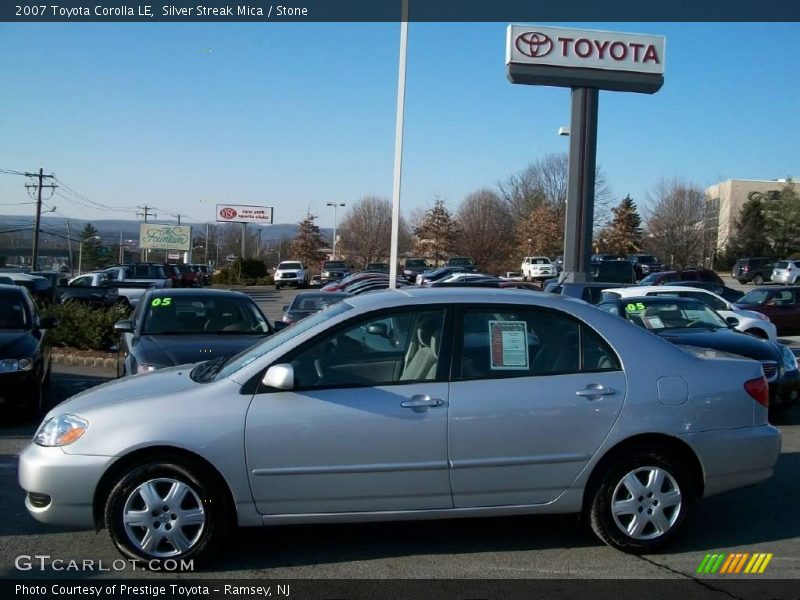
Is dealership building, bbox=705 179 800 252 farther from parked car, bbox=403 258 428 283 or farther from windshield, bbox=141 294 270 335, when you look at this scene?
windshield, bbox=141 294 270 335

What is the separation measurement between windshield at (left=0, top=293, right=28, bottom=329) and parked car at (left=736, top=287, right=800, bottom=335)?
17.5m

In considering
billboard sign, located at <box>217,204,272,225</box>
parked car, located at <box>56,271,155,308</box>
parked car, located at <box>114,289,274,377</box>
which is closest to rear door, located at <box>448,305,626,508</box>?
parked car, located at <box>114,289,274,377</box>

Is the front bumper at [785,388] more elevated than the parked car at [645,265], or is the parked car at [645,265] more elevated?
the parked car at [645,265]

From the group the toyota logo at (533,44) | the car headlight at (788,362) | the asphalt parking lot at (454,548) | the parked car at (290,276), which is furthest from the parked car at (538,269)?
the asphalt parking lot at (454,548)

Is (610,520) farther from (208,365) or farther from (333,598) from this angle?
(208,365)

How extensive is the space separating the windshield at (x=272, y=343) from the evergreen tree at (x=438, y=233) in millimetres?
58564

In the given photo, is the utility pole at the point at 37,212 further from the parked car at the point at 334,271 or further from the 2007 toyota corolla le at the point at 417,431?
the 2007 toyota corolla le at the point at 417,431

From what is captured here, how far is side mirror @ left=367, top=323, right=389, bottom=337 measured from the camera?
4.92 m

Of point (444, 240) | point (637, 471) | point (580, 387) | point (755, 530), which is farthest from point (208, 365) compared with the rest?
point (444, 240)

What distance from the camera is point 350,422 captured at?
4.52m

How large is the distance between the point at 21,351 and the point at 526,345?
242 inches

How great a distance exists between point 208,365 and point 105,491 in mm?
1195

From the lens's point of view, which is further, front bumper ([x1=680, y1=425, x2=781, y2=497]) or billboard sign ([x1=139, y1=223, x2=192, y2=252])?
billboard sign ([x1=139, y1=223, x2=192, y2=252])

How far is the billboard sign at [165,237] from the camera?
224 ft
